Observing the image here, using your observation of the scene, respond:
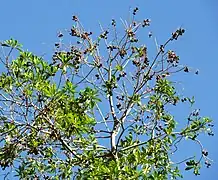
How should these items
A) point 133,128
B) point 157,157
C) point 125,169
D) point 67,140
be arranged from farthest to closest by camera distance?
1. point 133,128
2. point 157,157
3. point 67,140
4. point 125,169

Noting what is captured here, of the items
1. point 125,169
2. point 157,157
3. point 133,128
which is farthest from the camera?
point 133,128

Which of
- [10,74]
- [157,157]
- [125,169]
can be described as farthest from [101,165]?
[10,74]

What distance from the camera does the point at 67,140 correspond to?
11.7 ft

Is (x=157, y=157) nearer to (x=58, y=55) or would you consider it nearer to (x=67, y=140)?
(x=67, y=140)

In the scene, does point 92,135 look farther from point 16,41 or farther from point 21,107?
point 16,41

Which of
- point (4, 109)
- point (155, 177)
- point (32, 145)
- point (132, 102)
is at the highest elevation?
point (132, 102)

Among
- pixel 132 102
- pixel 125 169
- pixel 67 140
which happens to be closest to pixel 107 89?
pixel 132 102

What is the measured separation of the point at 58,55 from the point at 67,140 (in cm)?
69

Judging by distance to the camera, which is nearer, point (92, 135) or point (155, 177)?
point (155, 177)

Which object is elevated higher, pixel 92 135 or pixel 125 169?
pixel 92 135

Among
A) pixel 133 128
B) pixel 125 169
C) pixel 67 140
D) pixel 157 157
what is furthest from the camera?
pixel 133 128

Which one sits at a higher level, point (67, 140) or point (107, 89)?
point (107, 89)

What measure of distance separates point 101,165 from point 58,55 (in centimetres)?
98

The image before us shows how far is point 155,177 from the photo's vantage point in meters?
3.40
